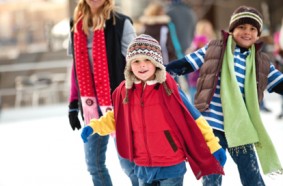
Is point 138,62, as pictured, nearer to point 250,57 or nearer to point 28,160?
point 250,57

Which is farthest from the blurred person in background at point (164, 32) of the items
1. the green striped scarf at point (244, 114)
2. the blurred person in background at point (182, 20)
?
the green striped scarf at point (244, 114)

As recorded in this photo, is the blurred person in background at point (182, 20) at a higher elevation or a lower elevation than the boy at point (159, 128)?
higher

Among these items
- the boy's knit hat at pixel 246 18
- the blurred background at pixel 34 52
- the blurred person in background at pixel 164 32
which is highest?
the blurred background at pixel 34 52

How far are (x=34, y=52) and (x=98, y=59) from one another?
31.6 ft

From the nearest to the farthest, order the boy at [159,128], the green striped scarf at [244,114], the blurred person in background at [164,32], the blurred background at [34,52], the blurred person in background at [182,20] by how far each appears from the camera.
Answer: the boy at [159,128], the green striped scarf at [244,114], the blurred person in background at [164,32], the blurred person in background at [182,20], the blurred background at [34,52]

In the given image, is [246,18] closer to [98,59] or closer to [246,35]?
[246,35]

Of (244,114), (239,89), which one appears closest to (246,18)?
(239,89)

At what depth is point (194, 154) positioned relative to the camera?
2.43m

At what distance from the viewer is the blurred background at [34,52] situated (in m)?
11.8

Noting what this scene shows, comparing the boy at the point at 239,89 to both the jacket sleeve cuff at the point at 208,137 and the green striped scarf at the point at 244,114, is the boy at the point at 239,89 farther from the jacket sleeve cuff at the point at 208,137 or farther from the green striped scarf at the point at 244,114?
the jacket sleeve cuff at the point at 208,137

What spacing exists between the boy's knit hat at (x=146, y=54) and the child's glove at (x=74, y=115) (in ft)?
2.31

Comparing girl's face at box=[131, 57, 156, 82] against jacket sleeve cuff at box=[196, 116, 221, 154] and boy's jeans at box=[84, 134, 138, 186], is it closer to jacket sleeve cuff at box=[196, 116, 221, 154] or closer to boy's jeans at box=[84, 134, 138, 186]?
jacket sleeve cuff at box=[196, 116, 221, 154]

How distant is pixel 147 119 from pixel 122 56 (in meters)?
0.67

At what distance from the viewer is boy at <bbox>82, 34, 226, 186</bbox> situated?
2402mm
